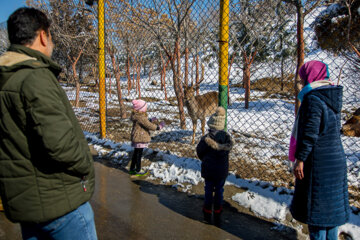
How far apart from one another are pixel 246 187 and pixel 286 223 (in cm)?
76

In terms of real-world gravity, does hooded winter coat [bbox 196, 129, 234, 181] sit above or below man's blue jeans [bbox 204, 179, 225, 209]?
above

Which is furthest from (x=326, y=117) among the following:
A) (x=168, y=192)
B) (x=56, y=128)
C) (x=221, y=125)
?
(x=168, y=192)

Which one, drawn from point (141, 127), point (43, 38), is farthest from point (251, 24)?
point (43, 38)

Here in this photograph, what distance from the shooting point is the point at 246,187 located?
3367 mm

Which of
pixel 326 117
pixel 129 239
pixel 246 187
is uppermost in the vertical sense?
pixel 326 117

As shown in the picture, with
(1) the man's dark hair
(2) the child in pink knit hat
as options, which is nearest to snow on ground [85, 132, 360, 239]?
(2) the child in pink knit hat

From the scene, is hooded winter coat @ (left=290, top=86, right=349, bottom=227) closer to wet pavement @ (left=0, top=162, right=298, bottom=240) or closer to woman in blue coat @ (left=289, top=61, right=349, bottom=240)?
woman in blue coat @ (left=289, top=61, right=349, bottom=240)

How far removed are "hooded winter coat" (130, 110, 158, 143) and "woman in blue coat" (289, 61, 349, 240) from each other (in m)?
2.52

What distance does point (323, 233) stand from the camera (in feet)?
6.33

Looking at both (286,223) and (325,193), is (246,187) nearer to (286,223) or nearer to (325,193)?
(286,223)

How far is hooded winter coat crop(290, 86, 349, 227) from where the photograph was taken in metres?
1.85

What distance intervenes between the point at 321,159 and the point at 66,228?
177 cm

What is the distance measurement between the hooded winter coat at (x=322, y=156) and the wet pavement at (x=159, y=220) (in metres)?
0.78

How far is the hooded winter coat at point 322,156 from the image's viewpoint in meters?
1.85
